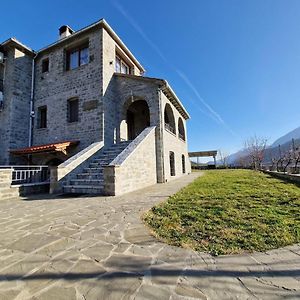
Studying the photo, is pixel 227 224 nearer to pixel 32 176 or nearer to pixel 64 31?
pixel 32 176

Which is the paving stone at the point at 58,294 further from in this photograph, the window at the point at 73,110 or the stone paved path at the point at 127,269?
the window at the point at 73,110

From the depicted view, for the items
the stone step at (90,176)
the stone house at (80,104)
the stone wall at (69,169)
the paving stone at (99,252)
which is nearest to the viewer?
the paving stone at (99,252)

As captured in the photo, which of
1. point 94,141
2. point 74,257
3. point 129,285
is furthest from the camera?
point 94,141

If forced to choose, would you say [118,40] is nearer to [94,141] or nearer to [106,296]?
[94,141]

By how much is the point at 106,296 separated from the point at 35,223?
113 inches

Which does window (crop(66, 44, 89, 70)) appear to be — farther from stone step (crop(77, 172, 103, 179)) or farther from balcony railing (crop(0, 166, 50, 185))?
stone step (crop(77, 172, 103, 179))

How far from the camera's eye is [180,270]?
82.0 inches

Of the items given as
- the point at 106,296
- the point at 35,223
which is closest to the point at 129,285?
the point at 106,296

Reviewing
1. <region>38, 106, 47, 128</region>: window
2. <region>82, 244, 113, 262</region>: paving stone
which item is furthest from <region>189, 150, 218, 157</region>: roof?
<region>82, 244, 113, 262</region>: paving stone

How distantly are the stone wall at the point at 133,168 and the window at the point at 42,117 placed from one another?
8.43 meters

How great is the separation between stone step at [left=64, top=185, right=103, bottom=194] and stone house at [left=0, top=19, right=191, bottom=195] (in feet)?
4.57

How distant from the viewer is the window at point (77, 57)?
13.1 meters

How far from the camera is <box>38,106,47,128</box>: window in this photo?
1411cm

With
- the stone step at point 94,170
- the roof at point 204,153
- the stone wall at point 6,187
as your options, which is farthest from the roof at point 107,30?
the roof at point 204,153
